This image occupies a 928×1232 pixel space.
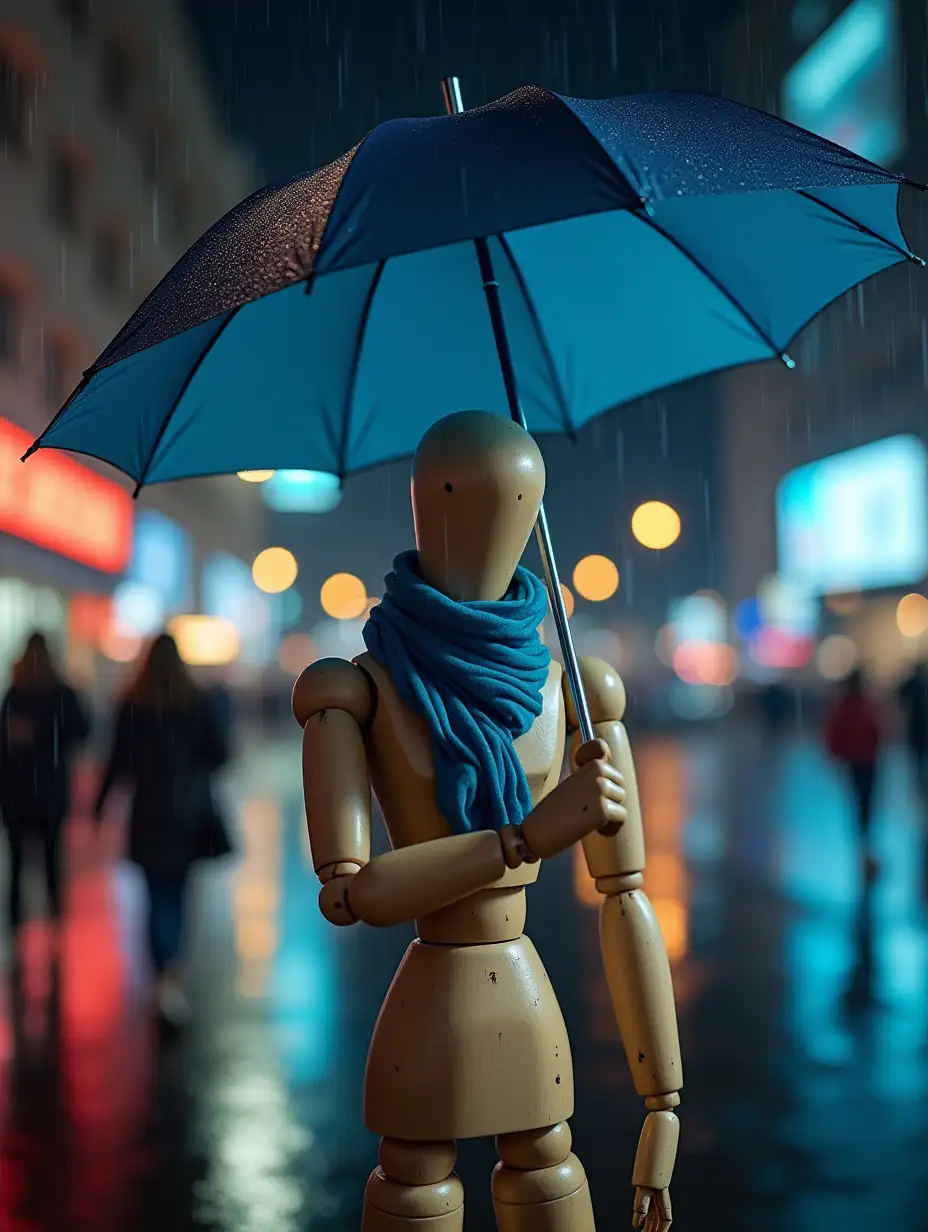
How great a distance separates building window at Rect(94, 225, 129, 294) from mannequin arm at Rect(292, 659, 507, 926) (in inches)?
880

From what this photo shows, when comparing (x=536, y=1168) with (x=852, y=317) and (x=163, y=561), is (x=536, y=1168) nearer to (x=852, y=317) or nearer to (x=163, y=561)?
(x=163, y=561)

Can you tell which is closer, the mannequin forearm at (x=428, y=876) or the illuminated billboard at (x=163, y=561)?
the mannequin forearm at (x=428, y=876)

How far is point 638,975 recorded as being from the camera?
8.95 feet

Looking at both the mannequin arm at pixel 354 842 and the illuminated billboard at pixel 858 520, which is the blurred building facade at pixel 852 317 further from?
the mannequin arm at pixel 354 842

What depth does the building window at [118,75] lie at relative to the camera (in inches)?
962

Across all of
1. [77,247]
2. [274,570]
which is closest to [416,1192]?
[77,247]

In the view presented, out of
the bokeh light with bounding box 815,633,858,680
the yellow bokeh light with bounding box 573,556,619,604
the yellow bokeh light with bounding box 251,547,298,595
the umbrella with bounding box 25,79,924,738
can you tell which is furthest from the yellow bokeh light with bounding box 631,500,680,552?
the bokeh light with bounding box 815,633,858,680

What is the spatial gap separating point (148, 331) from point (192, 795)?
13.0 ft

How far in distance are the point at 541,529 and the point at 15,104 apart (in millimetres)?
18704

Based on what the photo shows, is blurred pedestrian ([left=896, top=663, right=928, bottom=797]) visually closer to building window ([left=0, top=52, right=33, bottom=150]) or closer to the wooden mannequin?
the wooden mannequin

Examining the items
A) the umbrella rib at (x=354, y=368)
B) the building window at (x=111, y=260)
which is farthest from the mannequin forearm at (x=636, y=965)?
the building window at (x=111, y=260)

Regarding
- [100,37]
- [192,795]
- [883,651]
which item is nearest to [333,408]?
[192,795]

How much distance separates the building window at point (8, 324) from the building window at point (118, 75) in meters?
7.08

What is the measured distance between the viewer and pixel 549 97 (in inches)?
96.4
